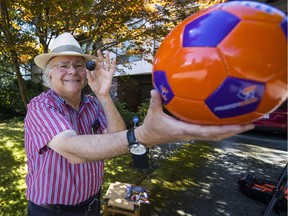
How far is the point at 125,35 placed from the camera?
4.83 metres

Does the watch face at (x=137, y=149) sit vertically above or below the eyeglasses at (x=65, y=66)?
below

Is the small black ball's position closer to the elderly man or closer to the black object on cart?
the elderly man

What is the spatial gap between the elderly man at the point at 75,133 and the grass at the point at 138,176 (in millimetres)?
2157

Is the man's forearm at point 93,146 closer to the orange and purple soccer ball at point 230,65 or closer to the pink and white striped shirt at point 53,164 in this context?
the pink and white striped shirt at point 53,164

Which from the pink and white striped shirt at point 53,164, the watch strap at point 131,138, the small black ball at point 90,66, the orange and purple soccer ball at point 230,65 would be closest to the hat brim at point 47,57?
the small black ball at point 90,66

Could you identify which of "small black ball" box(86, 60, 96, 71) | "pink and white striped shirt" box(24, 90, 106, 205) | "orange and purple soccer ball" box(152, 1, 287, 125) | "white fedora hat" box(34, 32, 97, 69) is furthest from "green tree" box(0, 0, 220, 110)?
"orange and purple soccer ball" box(152, 1, 287, 125)

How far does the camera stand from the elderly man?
1.00m

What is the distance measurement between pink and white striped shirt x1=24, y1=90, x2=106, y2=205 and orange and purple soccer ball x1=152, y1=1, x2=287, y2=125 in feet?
2.57

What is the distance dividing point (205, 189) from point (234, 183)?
76 cm

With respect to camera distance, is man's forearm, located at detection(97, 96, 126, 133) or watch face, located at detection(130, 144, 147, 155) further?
man's forearm, located at detection(97, 96, 126, 133)

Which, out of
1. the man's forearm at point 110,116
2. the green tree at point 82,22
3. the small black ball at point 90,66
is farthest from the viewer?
the green tree at point 82,22

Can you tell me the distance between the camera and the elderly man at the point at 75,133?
100 centimetres

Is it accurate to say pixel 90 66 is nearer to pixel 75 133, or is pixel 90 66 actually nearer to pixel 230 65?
pixel 75 133

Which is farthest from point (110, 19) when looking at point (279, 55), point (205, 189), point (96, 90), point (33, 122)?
point (279, 55)
